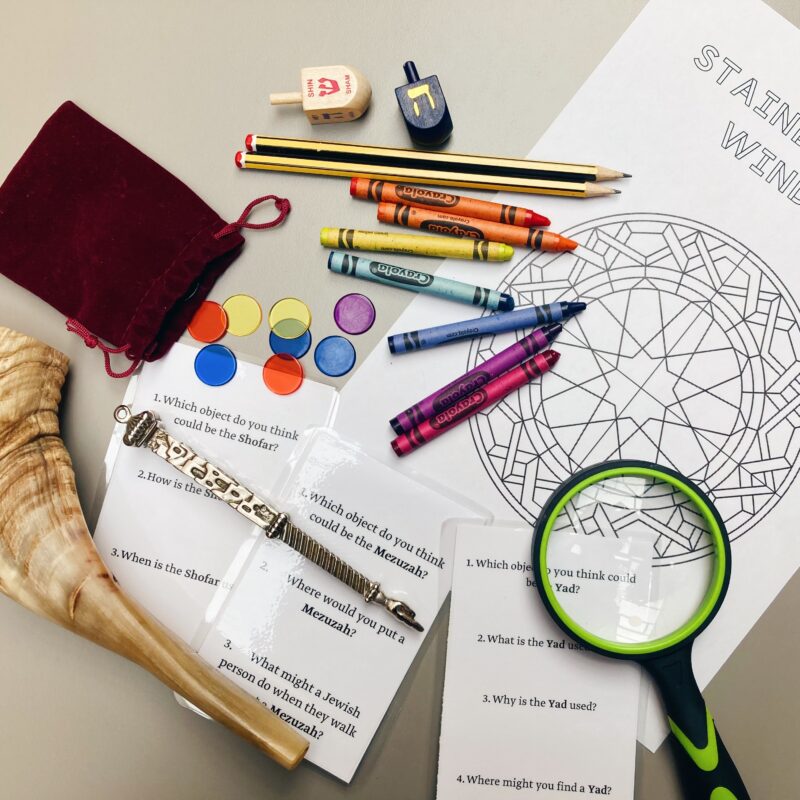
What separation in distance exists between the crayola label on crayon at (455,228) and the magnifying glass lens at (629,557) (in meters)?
0.24

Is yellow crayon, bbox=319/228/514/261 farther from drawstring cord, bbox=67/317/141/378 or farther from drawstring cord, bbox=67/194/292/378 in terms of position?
drawstring cord, bbox=67/317/141/378

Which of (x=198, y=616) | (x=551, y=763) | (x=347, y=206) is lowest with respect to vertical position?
(x=198, y=616)

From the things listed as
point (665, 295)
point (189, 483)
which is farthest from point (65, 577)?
point (665, 295)

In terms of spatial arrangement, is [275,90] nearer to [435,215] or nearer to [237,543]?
[435,215]

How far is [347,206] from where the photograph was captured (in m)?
0.60

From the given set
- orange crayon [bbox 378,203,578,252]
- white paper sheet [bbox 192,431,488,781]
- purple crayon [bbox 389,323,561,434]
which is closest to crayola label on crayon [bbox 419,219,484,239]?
orange crayon [bbox 378,203,578,252]

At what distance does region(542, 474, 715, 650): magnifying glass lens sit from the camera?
0.54 meters

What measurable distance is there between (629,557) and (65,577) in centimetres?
48

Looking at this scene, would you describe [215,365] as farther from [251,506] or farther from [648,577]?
[648,577]

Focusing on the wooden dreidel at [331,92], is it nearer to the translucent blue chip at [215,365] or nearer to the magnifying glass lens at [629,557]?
the translucent blue chip at [215,365]

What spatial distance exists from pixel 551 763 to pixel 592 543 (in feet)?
0.62

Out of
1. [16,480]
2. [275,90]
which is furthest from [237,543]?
[275,90]

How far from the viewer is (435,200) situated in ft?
1.91

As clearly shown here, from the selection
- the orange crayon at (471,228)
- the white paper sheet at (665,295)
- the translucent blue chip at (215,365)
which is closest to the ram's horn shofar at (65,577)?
the translucent blue chip at (215,365)
